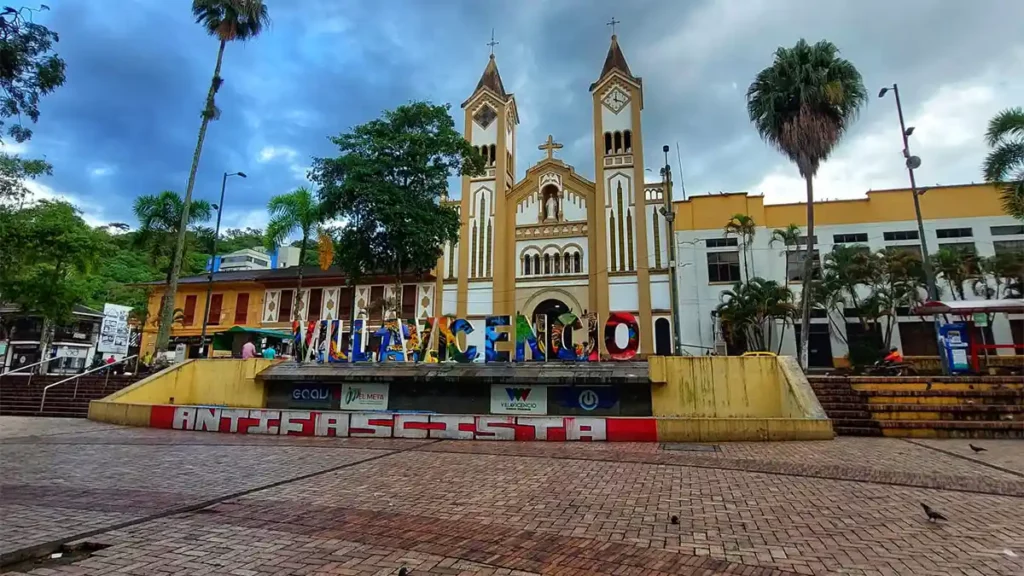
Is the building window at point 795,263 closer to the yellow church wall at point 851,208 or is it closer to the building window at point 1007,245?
the yellow church wall at point 851,208

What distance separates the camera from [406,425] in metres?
13.2

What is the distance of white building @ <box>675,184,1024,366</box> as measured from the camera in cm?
2950

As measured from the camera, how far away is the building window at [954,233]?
1194 inches

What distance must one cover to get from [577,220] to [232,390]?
2224 centimetres

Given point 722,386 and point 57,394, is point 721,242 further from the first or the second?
point 57,394

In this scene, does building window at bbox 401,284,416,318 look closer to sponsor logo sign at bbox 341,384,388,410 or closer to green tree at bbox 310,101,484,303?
green tree at bbox 310,101,484,303

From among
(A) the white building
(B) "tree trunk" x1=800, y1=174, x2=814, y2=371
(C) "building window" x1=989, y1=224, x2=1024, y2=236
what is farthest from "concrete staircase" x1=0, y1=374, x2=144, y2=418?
(C) "building window" x1=989, y1=224, x2=1024, y2=236

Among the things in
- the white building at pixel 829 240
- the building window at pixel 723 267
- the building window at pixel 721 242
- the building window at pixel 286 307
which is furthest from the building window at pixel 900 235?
the building window at pixel 286 307

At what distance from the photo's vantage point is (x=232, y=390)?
18.3 metres

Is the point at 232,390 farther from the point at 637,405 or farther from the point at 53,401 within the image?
the point at 637,405

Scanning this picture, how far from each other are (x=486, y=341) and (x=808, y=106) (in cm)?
1721

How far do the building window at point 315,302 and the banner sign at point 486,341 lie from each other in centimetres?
1524

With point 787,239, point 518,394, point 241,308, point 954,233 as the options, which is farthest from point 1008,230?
point 241,308

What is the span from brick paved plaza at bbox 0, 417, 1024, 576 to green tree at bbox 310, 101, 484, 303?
1351cm
